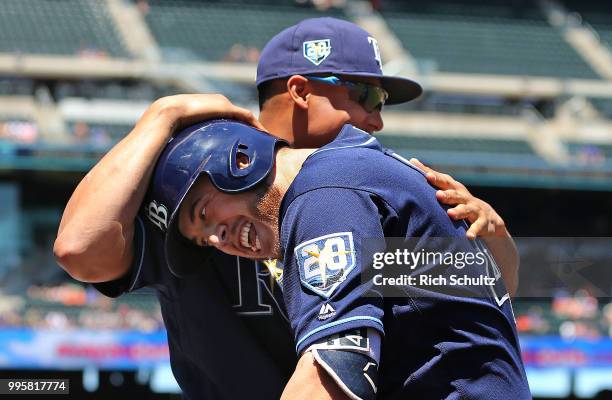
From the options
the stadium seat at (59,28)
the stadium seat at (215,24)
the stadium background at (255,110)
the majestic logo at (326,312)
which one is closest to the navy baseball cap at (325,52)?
the majestic logo at (326,312)

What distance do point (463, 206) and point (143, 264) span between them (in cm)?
85

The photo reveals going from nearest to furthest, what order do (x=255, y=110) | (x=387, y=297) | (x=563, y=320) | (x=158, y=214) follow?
(x=387, y=297) < (x=158, y=214) < (x=563, y=320) < (x=255, y=110)

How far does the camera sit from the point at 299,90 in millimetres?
2412

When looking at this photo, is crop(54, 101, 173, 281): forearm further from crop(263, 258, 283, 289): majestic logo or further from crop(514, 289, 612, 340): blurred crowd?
crop(514, 289, 612, 340): blurred crowd

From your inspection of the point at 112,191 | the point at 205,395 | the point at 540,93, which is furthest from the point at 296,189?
the point at 540,93

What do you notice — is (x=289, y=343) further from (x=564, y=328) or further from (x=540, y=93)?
(x=540, y=93)

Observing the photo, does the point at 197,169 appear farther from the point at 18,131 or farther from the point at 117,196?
the point at 18,131

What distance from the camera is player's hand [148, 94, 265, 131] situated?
7.62 ft

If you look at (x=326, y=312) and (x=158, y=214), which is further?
(x=158, y=214)

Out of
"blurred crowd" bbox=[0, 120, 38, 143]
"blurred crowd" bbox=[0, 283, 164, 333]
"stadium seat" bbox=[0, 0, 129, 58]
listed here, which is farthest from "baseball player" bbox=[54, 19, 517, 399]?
"stadium seat" bbox=[0, 0, 129, 58]

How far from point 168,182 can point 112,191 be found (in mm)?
186

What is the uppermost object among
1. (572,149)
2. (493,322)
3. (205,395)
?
(493,322)

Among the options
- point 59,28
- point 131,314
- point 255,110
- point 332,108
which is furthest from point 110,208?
point 59,28

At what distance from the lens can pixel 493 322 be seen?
74.2 inches
